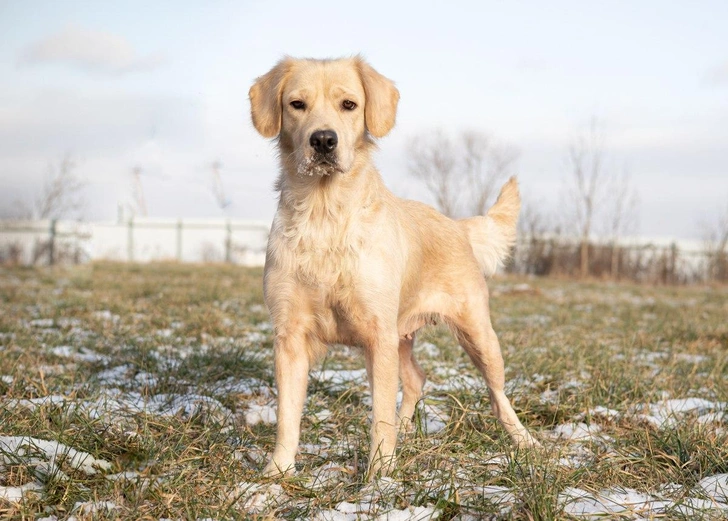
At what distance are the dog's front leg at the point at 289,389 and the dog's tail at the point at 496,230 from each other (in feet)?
5.10

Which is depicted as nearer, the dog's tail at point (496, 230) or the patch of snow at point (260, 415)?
the patch of snow at point (260, 415)

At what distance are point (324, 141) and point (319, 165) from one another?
111 mm

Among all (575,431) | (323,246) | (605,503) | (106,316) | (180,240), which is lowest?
(180,240)

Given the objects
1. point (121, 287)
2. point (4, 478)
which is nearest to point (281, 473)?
point (4, 478)

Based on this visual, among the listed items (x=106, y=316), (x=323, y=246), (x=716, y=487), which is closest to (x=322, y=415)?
(x=323, y=246)

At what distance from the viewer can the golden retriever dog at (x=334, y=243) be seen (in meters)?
2.92

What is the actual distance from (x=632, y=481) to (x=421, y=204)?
1.96 m

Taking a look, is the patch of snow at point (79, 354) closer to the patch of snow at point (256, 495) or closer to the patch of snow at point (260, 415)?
the patch of snow at point (260, 415)

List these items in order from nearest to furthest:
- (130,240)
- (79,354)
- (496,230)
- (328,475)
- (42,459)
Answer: (42,459) < (328,475) < (496,230) < (79,354) < (130,240)

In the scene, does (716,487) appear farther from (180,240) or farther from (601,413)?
(180,240)

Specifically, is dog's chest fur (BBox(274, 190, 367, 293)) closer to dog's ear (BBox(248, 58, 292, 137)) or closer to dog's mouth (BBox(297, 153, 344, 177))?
dog's mouth (BBox(297, 153, 344, 177))

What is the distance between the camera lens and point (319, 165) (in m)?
2.94

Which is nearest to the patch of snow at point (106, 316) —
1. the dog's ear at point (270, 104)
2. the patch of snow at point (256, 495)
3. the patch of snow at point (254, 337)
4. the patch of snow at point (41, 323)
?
the patch of snow at point (41, 323)

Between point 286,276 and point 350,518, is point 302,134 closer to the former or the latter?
point 286,276
